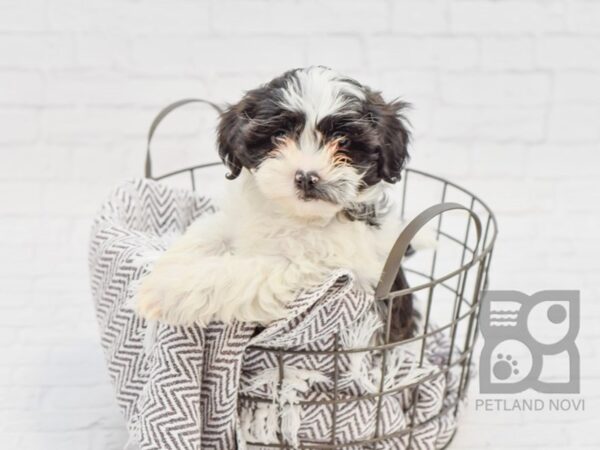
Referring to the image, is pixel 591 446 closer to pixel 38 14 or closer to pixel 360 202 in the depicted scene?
pixel 360 202

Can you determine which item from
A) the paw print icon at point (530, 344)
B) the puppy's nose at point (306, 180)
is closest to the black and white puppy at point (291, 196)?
the puppy's nose at point (306, 180)

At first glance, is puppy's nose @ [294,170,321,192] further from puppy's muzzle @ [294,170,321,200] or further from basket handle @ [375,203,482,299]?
basket handle @ [375,203,482,299]

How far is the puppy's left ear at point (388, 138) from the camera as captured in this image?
6.25 ft

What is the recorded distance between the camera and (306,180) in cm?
181

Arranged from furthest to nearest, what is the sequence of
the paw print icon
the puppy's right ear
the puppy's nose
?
the paw print icon < the puppy's right ear < the puppy's nose

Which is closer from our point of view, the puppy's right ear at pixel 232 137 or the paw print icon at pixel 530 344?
the puppy's right ear at pixel 232 137

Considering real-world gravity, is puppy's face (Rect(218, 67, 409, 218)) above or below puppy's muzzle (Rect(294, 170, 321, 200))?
above

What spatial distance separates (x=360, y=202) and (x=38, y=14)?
72.0 inches

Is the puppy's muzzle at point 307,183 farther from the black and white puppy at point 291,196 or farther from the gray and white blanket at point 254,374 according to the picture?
the gray and white blanket at point 254,374

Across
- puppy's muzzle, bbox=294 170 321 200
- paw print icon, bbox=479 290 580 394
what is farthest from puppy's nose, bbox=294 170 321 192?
paw print icon, bbox=479 290 580 394

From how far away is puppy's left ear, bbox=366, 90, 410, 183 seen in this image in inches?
75.0

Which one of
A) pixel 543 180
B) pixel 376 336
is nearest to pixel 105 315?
pixel 376 336

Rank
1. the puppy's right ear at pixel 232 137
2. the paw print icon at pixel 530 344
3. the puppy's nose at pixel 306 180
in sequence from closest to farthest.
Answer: the puppy's nose at pixel 306 180
the puppy's right ear at pixel 232 137
the paw print icon at pixel 530 344

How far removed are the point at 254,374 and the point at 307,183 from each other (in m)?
0.46
